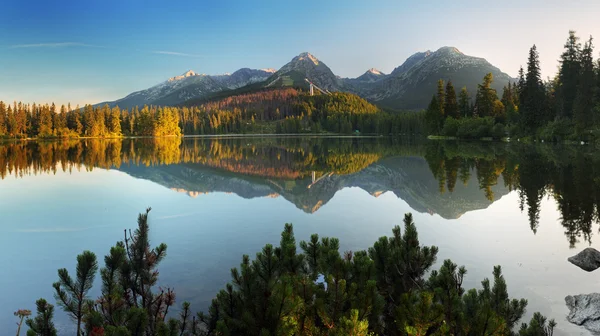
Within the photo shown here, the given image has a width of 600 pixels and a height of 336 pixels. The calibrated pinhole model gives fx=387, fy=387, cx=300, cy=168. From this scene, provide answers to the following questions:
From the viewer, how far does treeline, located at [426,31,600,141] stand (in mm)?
59625

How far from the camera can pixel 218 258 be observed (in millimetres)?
11719

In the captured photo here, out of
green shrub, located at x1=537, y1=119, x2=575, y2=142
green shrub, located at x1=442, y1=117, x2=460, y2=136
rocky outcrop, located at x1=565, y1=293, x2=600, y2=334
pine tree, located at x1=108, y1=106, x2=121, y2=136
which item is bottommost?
rocky outcrop, located at x1=565, y1=293, x2=600, y2=334

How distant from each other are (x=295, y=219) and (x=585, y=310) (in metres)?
10.8

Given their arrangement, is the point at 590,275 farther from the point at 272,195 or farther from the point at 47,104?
the point at 47,104

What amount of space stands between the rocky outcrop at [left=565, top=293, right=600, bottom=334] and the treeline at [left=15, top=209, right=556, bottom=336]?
2690 mm

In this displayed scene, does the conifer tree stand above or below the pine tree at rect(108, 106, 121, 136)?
below

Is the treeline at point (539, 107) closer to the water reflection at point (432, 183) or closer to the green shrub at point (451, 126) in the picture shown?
the green shrub at point (451, 126)

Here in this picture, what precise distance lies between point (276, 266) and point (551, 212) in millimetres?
16482

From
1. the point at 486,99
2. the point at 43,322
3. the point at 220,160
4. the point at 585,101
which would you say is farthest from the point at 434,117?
the point at 43,322

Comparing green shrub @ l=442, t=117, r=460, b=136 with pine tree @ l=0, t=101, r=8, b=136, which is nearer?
green shrub @ l=442, t=117, r=460, b=136

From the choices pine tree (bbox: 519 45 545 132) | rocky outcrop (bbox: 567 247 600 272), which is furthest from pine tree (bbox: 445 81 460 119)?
rocky outcrop (bbox: 567 247 600 272)

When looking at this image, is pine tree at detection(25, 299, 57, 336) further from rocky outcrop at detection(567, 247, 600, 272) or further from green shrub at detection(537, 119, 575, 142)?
green shrub at detection(537, 119, 575, 142)

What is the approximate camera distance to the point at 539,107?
7269 centimetres

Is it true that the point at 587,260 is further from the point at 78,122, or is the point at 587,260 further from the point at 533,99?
the point at 78,122
